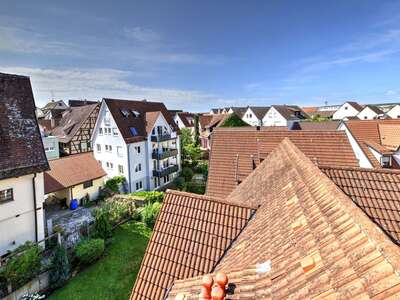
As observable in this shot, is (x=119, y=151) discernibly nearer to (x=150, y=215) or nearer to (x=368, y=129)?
(x=150, y=215)

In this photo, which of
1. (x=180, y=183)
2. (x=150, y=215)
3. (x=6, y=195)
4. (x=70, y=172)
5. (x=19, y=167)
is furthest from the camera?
(x=180, y=183)

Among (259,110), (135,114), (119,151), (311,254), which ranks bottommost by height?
(311,254)

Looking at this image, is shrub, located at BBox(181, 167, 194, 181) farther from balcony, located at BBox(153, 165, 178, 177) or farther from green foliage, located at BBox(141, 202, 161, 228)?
green foliage, located at BBox(141, 202, 161, 228)

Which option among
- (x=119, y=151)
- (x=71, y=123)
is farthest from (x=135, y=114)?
(x=71, y=123)

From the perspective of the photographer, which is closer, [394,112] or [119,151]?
[119,151]

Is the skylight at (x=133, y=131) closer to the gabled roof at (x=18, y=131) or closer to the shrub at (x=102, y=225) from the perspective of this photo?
the gabled roof at (x=18, y=131)

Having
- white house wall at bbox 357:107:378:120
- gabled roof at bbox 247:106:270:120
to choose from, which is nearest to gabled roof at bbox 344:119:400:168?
gabled roof at bbox 247:106:270:120
